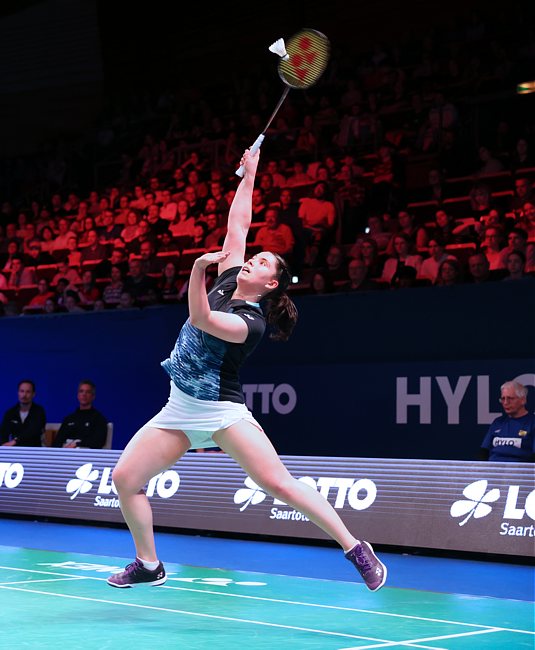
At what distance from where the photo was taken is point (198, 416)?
5258 mm

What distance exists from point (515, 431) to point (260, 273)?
4.11 meters

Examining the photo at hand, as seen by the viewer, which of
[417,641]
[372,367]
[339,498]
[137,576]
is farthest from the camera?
[372,367]

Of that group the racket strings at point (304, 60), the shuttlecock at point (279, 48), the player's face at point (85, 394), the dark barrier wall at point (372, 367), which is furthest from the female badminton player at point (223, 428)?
the player's face at point (85, 394)

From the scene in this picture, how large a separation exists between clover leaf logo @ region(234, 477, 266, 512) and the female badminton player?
3621 millimetres

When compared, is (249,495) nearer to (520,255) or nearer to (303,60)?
(520,255)

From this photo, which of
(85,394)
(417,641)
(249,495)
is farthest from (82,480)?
(417,641)

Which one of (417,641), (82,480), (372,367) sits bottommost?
(417,641)

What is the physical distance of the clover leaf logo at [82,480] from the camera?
1022 cm

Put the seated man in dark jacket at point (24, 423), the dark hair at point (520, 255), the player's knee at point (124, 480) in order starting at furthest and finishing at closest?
the seated man in dark jacket at point (24, 423) → the dark hair at point (520, 255) → the player's knee at point (124, 480)

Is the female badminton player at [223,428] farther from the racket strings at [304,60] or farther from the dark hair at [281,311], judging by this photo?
the racket strings at [304,60]

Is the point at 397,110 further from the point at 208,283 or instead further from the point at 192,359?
the point at 192,359

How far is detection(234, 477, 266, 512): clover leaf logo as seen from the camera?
9.08m

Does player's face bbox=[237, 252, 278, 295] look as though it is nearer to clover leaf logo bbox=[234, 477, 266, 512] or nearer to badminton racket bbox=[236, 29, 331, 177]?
badminton racket bbox=[236, 29, 331, 177]

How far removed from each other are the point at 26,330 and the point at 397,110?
601cm
